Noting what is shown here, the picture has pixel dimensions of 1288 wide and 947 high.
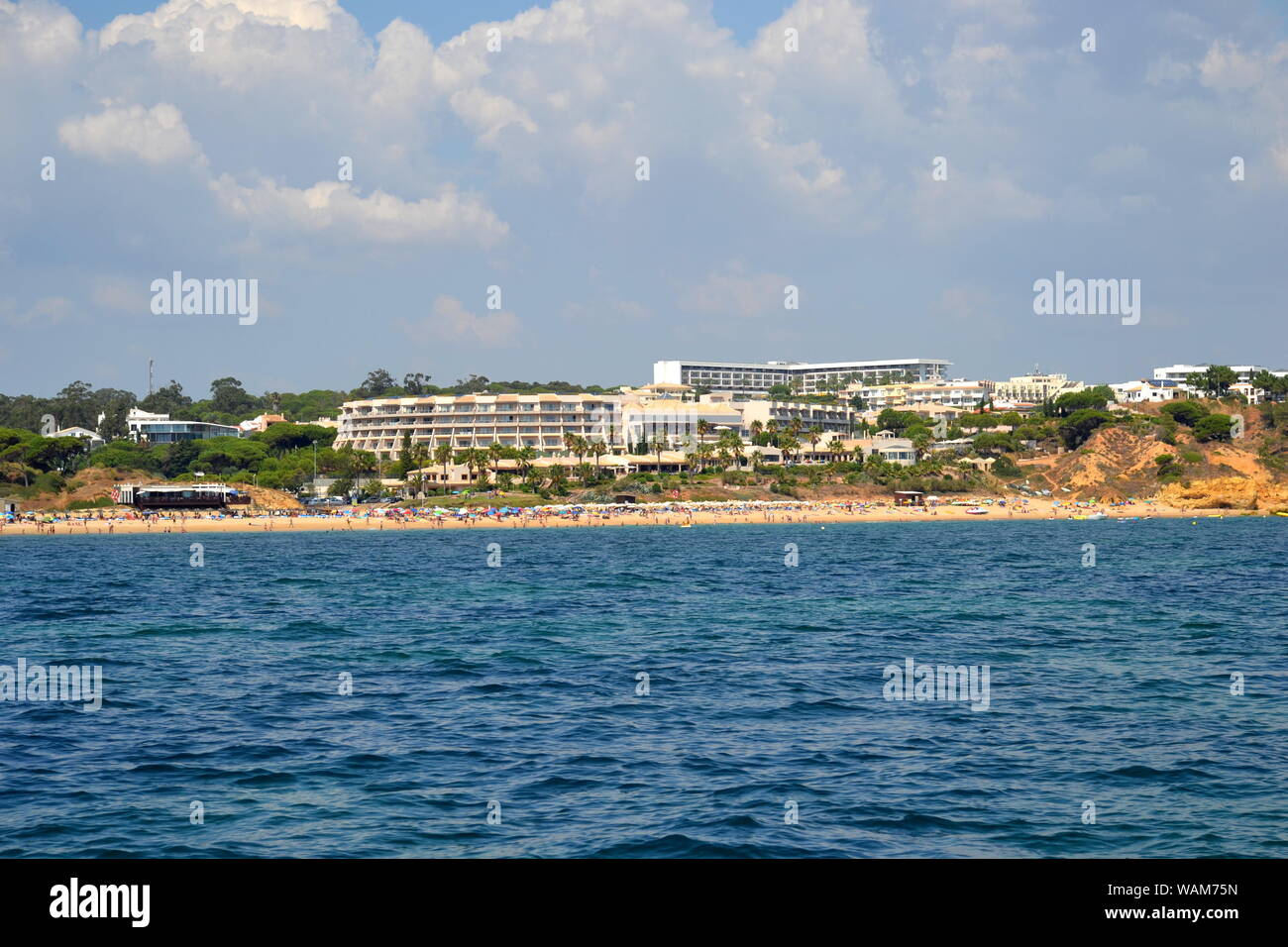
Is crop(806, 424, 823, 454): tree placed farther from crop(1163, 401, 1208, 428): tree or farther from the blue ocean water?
the blue ocean water

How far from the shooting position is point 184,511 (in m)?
133

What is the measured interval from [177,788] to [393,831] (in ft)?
15.7

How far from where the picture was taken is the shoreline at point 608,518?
405 feet

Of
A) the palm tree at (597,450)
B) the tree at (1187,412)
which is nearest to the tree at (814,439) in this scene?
the palm tree at (597,450)

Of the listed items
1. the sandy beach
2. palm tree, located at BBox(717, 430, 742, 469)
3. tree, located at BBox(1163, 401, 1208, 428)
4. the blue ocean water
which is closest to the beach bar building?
the sandy beach

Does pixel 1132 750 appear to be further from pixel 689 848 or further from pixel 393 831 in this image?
pixel 393 831

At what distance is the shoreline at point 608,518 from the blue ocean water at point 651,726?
240ft

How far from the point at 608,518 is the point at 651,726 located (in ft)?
357

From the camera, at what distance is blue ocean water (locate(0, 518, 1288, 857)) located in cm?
1648

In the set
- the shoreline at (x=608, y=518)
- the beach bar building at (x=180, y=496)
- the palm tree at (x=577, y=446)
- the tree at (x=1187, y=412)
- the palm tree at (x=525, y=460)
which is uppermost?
the tree at (x=1187, y=412)

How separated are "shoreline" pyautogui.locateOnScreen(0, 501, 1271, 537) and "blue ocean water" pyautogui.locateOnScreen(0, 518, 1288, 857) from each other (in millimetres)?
73213

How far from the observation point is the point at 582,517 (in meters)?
132

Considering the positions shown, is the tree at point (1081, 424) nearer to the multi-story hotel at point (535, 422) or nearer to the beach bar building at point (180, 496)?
the multi-story hotel at point (535, 422)
